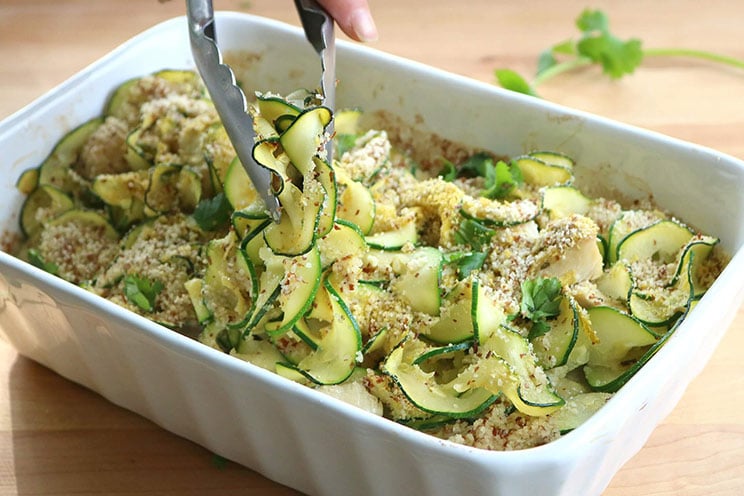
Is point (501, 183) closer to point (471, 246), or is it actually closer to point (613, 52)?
point (471, 246)

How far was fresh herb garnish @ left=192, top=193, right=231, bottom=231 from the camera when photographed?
168cm

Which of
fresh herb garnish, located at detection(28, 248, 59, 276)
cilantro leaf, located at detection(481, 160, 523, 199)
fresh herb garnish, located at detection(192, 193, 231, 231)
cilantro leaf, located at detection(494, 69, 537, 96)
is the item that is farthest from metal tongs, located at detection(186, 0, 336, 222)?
cilantro leaf, located at detection(494, 69, 537, 96)

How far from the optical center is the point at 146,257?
1.63 metres

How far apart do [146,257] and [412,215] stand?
18.5 inches

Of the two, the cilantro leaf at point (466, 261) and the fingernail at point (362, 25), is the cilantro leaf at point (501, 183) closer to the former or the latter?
the cilantro leaf at point (466, 261)

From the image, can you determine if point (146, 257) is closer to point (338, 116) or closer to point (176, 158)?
point (176, 158)

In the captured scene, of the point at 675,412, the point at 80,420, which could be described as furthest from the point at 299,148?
the point at 675,412

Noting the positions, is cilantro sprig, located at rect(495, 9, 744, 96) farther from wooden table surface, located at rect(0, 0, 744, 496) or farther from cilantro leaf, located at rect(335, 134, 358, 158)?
cilantro leaf, located at rect(335, 134, 358, 158)

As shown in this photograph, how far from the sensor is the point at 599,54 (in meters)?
2.34

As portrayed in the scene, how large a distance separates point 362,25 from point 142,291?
582 millimetres

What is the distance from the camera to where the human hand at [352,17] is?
157 centimetres

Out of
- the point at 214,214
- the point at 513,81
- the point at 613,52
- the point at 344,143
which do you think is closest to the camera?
the point at 214,214

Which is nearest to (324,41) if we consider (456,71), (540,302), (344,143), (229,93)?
(229,93)

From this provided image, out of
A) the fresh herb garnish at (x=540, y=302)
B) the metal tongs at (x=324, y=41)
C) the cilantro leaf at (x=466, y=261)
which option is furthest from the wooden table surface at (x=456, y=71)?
the metal tongs at (x=324, y=41)
